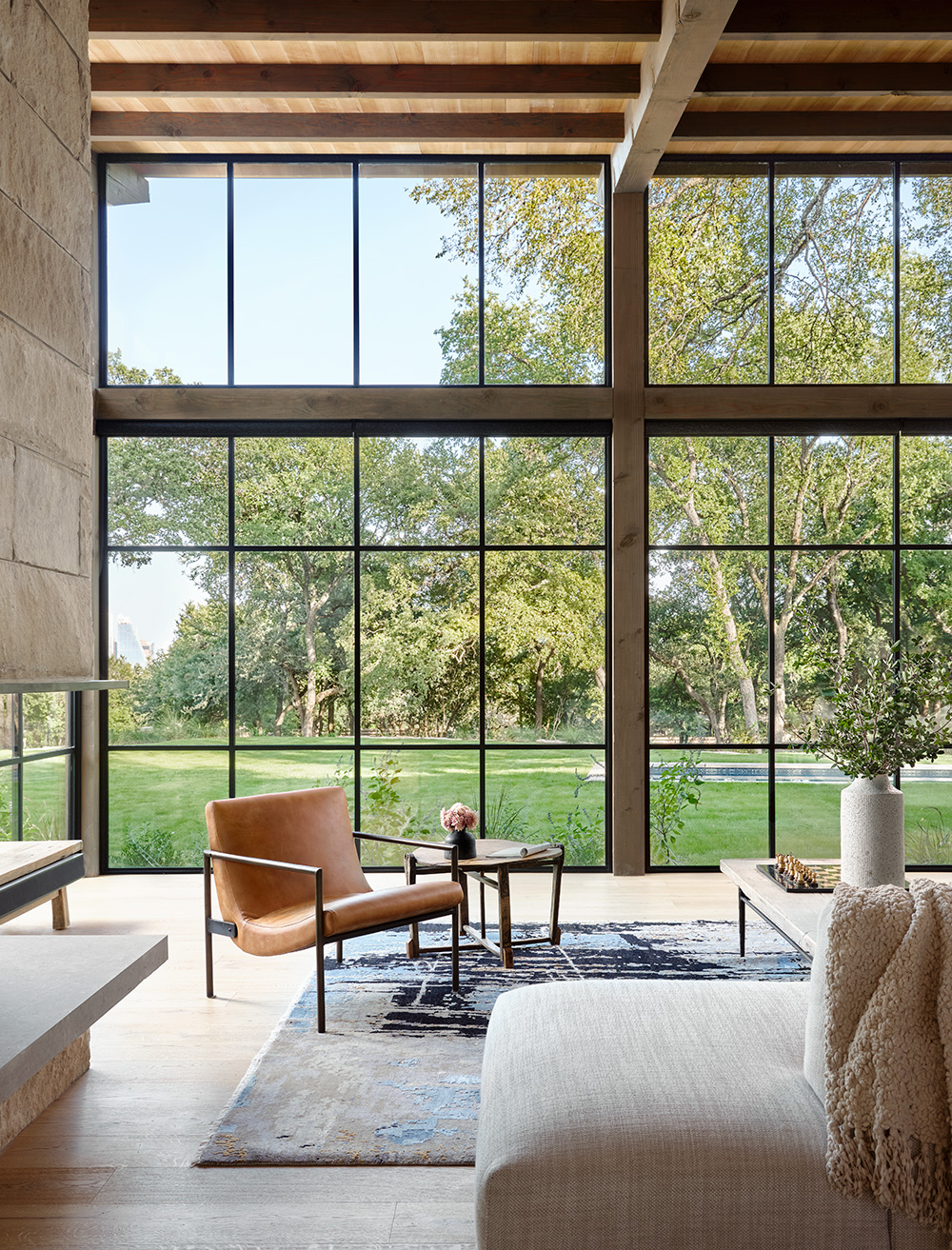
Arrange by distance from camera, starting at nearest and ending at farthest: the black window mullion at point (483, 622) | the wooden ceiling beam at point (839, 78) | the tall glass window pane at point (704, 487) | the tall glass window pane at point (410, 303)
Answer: the wooden ceiling beam at point (839, 78)
the black window mullion at point (483, 622)
the tall glass window pane at point (410, 303)
the tall glass window pane at point (704, 487)

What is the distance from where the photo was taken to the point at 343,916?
3.65 m

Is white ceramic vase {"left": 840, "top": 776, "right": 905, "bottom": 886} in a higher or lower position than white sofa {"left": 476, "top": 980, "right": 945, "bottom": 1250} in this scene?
higher

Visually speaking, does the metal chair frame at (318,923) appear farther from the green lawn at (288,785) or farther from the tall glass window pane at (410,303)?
the green lawn at (288,785)

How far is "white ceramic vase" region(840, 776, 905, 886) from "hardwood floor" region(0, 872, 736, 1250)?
1.87 metres

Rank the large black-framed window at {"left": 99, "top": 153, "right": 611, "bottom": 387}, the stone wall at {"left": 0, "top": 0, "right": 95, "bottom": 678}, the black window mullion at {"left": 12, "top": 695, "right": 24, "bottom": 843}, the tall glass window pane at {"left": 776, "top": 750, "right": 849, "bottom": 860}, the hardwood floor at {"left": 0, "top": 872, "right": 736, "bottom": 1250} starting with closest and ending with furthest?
1. the stone wall at {"left": 0, "top": 0, "right": 95, "bottom": 678}
2. the hardwood floor at {"left": 0, "top": 872, "right": 736, "bottom": 1250}
3. the black window mullion at {"left": 12, "top": 695, "right": 24, "bottom": 843}
4. the large black-framed window at {"left": 99, "top": 153, "right": 611, "bottom": 387}
5. the tall glass window pane at {"left": 776, "top": 750, "right": 849, "bottom": 860}

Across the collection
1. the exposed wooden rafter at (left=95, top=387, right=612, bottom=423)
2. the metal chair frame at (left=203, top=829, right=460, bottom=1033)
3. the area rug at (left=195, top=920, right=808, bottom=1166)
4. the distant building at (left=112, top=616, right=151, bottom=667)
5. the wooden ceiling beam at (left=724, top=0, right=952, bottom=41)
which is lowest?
the area rug at (left=195, top=920, right=808, bottom=1166)

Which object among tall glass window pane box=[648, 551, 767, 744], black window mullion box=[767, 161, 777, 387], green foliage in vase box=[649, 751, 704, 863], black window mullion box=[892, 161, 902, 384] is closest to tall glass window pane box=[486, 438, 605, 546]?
tall glass window pane box=[648, 551, 767, 744]

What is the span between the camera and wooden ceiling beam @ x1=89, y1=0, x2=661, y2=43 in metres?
5.00

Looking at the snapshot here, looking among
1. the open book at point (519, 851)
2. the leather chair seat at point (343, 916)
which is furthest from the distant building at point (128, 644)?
the leather chair seat at point (343, 916)

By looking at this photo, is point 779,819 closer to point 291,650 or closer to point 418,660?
point 418,660

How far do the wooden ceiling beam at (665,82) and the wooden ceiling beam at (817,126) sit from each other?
0.41 meters

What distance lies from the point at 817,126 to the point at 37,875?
20.8 feet

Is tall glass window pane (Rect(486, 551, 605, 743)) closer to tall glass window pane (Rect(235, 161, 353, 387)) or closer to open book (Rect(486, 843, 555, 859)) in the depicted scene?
tall glass window pane (Rect(235, 161, 353, 387))

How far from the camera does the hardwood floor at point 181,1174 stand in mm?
2287
